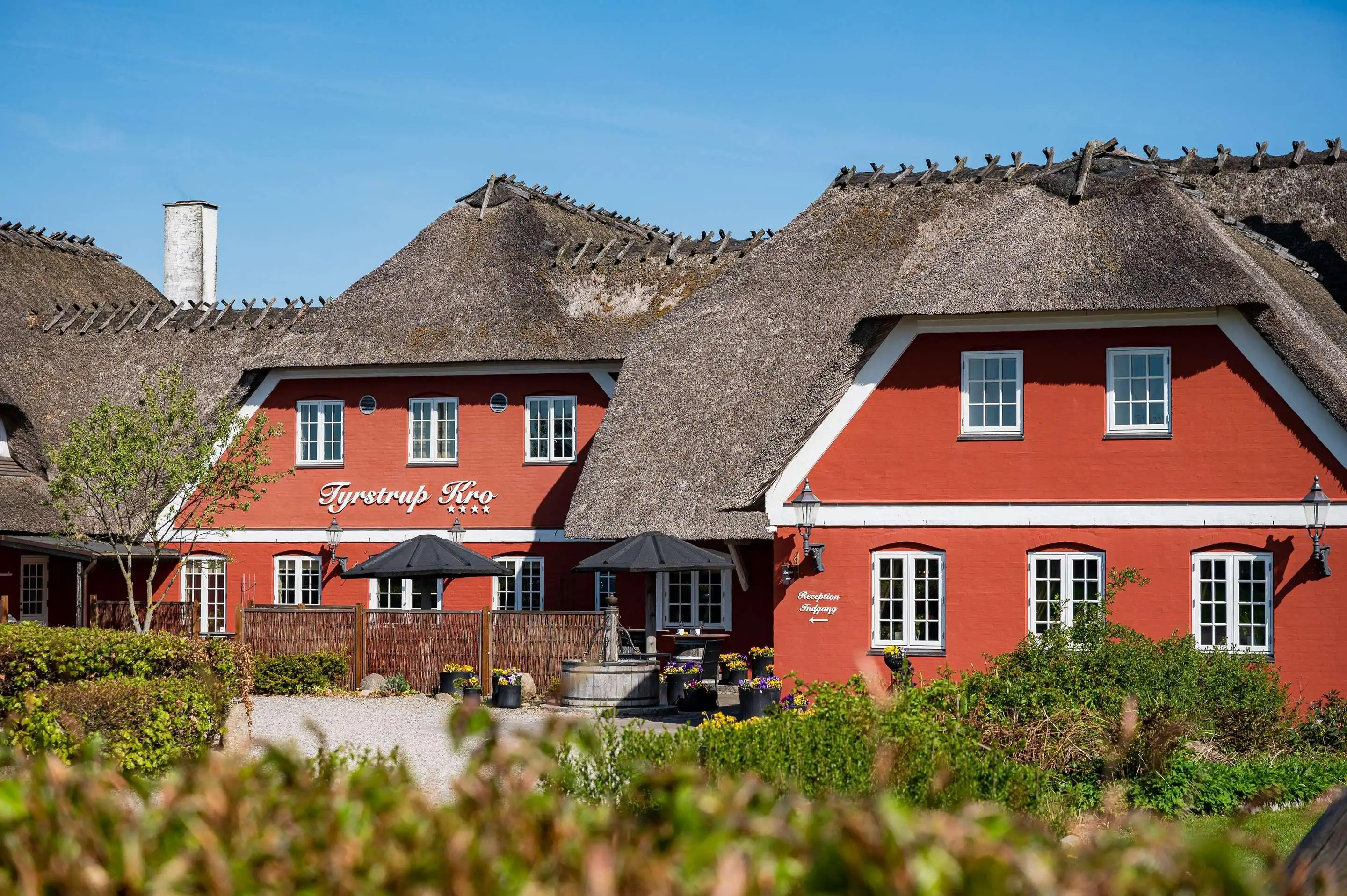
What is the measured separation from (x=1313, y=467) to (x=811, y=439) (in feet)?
19.1

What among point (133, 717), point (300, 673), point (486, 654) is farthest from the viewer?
point (486, 654)

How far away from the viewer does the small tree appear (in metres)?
24.9

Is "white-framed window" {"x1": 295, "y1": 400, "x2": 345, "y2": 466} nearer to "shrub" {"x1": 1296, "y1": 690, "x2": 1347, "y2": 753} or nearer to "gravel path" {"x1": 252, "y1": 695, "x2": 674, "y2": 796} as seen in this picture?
"gravel path" {"x1": 252, "y1": 695, "x2": 674, "y2": 796}

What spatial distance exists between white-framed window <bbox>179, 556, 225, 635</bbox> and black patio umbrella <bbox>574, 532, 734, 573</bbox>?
948 centimetres

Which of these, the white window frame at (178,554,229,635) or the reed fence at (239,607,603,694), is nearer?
the reed fence at (239,607,603,694)

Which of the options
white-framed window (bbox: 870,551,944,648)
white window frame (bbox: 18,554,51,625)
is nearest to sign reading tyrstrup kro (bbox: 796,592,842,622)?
white-framed window (bbox: 870,551,944,648)

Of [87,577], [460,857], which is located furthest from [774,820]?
[87,577]

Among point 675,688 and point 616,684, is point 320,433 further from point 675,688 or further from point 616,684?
point 675,688

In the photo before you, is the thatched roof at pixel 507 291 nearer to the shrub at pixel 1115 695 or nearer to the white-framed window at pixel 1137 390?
the white-framed window at pixel 1137 390

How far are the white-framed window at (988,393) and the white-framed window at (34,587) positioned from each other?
18.8 metres

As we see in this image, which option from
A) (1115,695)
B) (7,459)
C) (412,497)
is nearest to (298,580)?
(412,497)

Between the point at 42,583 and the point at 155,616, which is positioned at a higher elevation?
the point at 42,583

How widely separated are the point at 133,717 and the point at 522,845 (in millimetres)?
10786

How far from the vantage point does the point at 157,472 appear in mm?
25703
